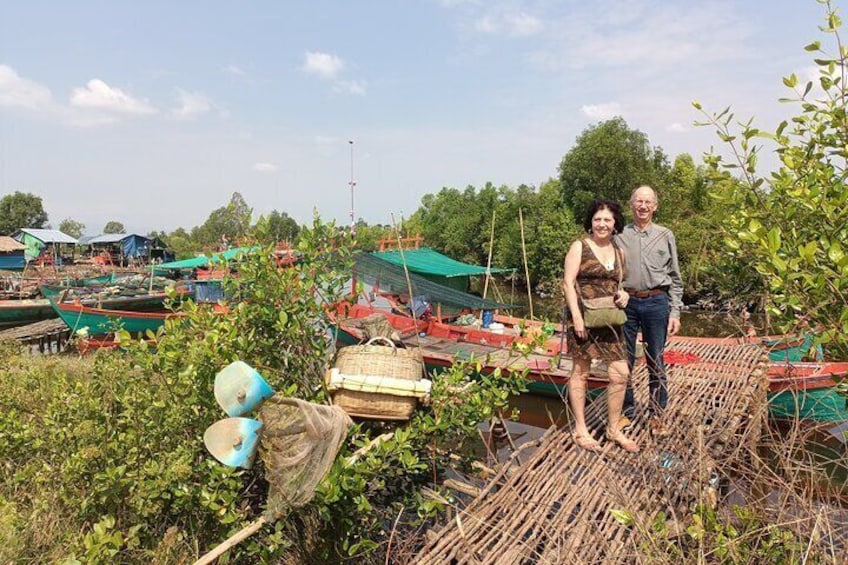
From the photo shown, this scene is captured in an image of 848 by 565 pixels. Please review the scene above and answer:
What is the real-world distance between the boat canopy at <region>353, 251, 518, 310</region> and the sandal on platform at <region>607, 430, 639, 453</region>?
21.2 ft

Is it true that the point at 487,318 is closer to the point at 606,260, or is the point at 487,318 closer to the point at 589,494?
the point at 606,260

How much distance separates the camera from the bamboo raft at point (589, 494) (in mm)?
2346

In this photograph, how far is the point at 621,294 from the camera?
318cm

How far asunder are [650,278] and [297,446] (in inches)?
96.8

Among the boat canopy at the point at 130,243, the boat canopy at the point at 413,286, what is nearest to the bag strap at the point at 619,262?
the boat canopy at the point at 413,286

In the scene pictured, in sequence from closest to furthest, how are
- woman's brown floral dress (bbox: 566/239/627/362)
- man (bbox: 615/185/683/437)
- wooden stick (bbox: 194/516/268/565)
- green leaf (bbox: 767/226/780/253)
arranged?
green leaf (bbox: 767/226/780/253) < wooden stick (bbox: 194/516/268/565) < woman's brown floral dress (bbox: 566/239/627/362) < man (bbox: 615/185/683/437)

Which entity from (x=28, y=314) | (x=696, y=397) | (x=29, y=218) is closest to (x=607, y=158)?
(x=696, y=397)

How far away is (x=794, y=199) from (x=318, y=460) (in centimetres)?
217

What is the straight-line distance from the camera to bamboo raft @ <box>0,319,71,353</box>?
14328 mm

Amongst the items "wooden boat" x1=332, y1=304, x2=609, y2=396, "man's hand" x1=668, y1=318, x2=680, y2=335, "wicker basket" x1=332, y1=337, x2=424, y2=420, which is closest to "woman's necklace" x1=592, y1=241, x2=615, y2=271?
"man's hand" x1=668, y1=318, x2=680, y2=335

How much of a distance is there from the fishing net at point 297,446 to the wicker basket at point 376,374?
404 millimetres

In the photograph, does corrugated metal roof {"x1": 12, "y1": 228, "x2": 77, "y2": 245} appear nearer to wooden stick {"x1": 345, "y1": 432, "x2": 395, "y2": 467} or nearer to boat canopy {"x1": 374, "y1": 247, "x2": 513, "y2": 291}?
boat canopy {"x1": 374, "y1": 247, "x2": 513, "y2": 291}

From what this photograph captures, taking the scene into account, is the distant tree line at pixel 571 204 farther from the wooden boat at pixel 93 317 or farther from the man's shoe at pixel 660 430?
the man's shoe at pixel 660 430

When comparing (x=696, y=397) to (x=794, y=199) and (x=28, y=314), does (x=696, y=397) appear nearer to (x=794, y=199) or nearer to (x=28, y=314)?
(x=794, y=199)
